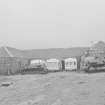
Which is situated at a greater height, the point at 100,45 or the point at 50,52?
the point at 100,45

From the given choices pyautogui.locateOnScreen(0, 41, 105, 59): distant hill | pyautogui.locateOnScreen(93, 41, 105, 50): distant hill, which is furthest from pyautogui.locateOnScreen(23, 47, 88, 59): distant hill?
pyautogui.locateOnScreen(93, 41, 105, 50): distant hill

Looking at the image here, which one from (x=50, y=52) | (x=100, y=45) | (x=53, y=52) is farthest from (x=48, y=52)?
(x=100, y=45)

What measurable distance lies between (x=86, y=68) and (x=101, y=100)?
35.5 ft

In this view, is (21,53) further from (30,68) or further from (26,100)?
(26,100)

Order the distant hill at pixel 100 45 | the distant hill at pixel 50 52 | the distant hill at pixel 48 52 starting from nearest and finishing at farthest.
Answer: the distant hill at pixel 100 45 < the distant hill at pixel 50 52 < the distant hill at pixel 48 52

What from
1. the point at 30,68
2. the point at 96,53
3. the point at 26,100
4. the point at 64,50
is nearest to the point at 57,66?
the point at 30,68

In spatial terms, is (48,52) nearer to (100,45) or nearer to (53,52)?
(53,52)

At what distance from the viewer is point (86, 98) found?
7.62 m

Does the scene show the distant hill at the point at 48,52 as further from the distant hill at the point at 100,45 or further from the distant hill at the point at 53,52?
the distant hill at the point at 100,45

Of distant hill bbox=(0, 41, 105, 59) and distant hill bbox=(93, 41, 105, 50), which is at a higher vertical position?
distant hill bbox=(93, 41, 105, 50)

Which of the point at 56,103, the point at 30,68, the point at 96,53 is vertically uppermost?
the point at 96,53

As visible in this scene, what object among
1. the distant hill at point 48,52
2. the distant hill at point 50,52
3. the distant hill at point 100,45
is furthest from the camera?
the distant hill at point 48,52

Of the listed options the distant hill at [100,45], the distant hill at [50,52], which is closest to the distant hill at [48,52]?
the distant hill at [50,52]

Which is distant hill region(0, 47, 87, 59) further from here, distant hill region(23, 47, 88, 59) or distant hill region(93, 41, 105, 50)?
distant hill region(93, 41, 105, 50)
